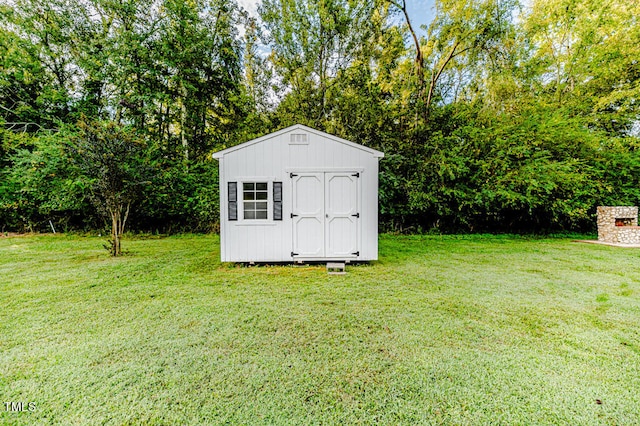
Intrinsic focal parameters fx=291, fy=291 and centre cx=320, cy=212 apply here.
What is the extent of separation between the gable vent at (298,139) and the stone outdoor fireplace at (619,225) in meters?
8.48

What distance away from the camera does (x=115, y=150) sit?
19.2ft

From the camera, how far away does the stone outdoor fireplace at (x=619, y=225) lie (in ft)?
24.6

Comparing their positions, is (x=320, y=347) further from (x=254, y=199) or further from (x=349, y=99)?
(x=349, y=99)

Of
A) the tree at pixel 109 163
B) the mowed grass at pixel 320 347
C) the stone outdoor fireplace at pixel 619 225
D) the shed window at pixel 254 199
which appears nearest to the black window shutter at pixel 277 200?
the shed window at pixel 254 199

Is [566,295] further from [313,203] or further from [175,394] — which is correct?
[175,394]

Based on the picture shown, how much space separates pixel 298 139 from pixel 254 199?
1402mm

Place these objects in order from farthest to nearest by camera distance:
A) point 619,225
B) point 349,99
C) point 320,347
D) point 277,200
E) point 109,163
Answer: point 349,99, point 619,225, point 109,163, point 277,200, point 320,347

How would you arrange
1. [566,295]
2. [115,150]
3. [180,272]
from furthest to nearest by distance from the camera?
[115,150], [180,272], [566,295]

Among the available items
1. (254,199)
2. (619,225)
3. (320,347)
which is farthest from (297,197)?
(619,225)

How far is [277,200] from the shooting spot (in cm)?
545

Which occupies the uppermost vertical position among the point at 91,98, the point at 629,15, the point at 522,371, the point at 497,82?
the point at 629,15

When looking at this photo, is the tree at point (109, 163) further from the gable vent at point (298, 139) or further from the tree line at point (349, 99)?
the gable vent at point (298, 139)

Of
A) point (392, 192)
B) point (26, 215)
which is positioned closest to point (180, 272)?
point (392, 192)

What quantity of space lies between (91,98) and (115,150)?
715 centimetres
